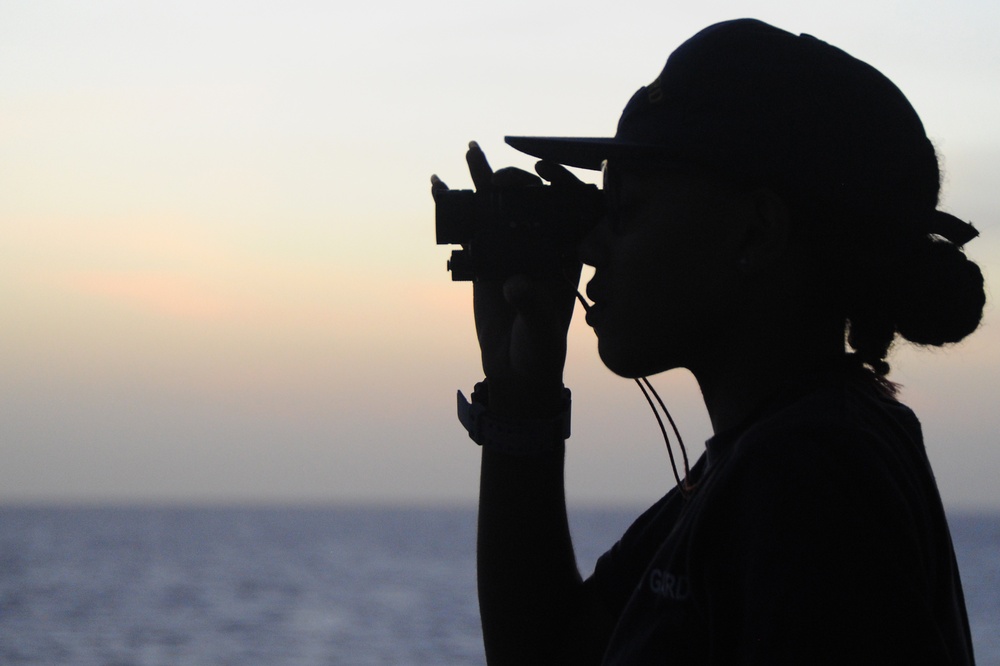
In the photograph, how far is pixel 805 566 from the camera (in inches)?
42.9

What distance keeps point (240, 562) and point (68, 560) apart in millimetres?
5308

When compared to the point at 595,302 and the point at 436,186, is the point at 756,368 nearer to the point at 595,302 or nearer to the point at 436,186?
the point at 595,302

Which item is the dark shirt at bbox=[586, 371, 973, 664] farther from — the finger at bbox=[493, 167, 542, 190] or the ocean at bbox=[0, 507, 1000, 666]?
the ocean at bbox=[0, 507, 1000, 666]

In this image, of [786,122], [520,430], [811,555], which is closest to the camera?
[811,555]

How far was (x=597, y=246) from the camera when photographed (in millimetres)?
1562

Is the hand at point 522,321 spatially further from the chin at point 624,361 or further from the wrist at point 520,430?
the chin at point 624,361

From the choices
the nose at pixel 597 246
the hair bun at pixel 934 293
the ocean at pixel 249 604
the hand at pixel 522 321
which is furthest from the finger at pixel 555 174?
the ocean at pixel 249 604

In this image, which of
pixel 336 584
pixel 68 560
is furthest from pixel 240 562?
pixel 336 584

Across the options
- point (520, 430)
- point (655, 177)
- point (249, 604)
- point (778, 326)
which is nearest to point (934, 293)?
point (778, 326)

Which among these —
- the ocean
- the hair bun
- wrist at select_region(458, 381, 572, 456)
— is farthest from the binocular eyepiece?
the ocean

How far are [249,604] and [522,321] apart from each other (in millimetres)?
22509

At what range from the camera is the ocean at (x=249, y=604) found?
15.9 metres

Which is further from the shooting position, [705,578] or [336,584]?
[336,584]

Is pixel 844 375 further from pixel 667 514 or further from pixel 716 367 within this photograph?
pixel 667 514
